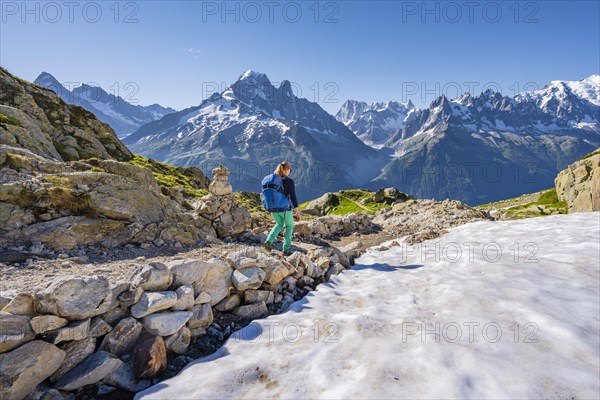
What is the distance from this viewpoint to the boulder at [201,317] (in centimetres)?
716

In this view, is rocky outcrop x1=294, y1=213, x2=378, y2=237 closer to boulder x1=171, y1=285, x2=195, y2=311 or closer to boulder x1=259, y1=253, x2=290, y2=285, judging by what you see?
boulder x1=259, y1=253, x2=290, y2=285

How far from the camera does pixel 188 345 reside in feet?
22.2

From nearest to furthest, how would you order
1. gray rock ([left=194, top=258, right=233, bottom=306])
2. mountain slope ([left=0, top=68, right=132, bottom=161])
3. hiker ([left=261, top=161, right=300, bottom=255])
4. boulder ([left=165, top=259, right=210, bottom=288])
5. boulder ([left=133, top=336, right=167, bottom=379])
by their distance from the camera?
boulder ([left=133, top=336, right=167, bottom=379]), boulder ([left=165, top=259, right=210, bottom=288]), gray rock ([left=194, top=258, right=233, bottom=306]), hiker ([left=261, top=161, right=300, bottom=255]), mountain slope ([left=0, top=68, right=132, bottom=161])

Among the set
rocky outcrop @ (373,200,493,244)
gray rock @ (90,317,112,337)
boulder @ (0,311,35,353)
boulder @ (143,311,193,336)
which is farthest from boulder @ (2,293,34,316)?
rocky outcrop @ (373,200,493,244)

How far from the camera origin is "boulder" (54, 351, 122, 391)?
17.1ft

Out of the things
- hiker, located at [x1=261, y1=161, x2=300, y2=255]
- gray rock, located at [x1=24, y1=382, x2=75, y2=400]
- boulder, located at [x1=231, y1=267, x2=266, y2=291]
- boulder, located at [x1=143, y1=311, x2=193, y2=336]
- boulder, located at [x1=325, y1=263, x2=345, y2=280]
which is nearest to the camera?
gray rock, located at [x1=24, y1=382, x2=75, y2=400]

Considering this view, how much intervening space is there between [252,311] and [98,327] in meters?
3.75

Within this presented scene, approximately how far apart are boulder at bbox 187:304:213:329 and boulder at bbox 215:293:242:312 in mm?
606

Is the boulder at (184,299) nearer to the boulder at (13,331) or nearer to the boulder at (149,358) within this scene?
the boulder at (149,358)

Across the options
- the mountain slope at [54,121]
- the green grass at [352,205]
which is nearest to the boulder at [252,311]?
the mountain slope at [54,121]

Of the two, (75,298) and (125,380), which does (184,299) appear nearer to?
(125,380)

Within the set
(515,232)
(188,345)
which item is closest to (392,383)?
(188,345)

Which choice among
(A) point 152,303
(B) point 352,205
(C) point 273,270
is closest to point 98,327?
(A) point 152,303

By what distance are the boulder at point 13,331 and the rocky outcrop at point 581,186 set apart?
36592 millimetres
